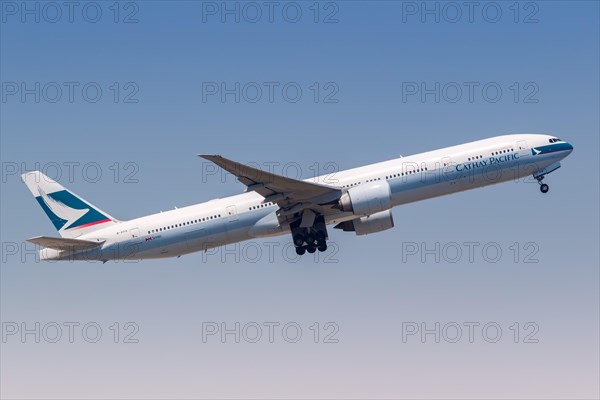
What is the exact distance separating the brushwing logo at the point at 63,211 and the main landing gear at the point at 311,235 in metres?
13.3

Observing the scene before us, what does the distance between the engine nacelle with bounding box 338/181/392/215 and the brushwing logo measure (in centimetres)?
1718

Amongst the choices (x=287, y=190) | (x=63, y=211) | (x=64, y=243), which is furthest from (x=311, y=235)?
(x=63, y=211)

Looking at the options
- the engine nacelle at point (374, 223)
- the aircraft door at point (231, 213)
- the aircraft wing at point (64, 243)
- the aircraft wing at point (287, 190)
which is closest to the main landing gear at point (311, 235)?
the aircraft wing at point (287, 190)

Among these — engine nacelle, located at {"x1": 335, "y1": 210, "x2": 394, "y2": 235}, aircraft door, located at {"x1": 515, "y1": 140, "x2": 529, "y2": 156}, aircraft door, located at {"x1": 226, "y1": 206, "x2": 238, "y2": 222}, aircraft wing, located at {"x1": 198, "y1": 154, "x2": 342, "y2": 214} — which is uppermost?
aircraft door, located at {"x1": 515, "y1": 140, "x2": 529, "y2": 156}

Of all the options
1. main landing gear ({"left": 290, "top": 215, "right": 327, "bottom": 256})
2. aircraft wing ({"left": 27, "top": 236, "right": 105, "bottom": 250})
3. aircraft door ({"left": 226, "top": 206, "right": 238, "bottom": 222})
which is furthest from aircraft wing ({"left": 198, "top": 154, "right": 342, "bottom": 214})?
aircraft wing ({"left": 27, "top": 236, "right": 105, "bottom": 250})

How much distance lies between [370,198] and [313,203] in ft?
11.8

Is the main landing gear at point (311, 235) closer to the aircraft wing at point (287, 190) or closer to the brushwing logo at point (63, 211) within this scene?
the aircraft wing at point (287, 190)

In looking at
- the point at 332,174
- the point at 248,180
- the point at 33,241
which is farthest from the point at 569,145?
the point at 33,241

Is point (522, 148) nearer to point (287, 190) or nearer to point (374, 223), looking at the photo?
point (374, 223)

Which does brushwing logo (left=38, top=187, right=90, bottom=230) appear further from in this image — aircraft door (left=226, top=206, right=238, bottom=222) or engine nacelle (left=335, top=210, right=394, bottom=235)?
engine nacelle (left=335, top=210, right=394, bottom=235)

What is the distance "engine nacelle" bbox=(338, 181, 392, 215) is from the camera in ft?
186

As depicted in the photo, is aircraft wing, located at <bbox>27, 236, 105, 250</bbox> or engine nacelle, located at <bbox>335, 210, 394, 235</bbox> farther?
engine nacelle, located at <bbox>335, 210, 394, 235</bbox>

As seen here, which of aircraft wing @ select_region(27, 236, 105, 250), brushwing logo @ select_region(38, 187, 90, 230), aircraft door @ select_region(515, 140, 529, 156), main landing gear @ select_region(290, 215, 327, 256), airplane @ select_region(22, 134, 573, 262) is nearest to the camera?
airplane @ select_region(22, 134, 573, 262)

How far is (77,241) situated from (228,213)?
9145 mm
